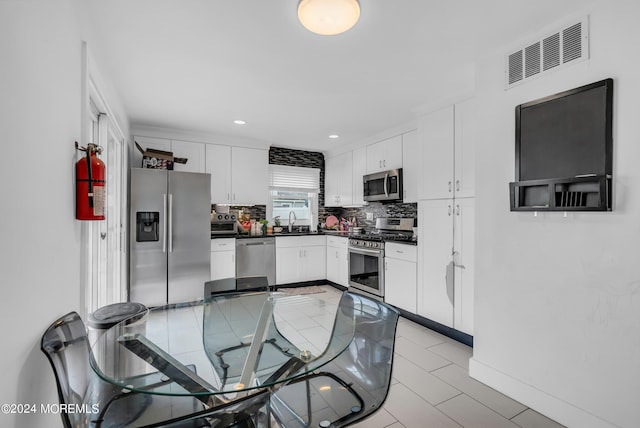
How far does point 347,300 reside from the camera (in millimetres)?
2164

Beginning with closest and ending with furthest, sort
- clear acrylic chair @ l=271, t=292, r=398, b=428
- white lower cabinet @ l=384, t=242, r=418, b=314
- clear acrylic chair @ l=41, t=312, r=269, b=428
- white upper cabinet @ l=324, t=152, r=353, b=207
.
→ clear acrylic chair @ l=41, t=312, r=269, b=428, clear acrylic chair @ l=271, t=292, r=398, b=428, white lower cabinet @ l=384, t=242, r=418, b=314, white upper cabinet @ l=324, t=152, r=353, b=207

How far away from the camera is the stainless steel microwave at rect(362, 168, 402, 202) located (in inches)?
161

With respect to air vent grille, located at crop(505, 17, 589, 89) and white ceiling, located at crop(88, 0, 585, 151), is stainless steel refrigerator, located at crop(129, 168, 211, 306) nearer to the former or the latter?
white ceiling, located at crop(88, 0, 585, 151)

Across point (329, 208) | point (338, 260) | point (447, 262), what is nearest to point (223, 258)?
point (338, 260)

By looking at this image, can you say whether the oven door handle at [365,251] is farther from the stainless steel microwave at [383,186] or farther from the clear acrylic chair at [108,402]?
the clear acrylic chair at [108,402]

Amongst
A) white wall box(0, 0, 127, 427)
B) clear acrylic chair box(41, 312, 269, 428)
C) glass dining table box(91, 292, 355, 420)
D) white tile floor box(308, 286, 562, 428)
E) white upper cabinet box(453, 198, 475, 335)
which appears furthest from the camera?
white upper cabinet box(453, 198, 475, 335)

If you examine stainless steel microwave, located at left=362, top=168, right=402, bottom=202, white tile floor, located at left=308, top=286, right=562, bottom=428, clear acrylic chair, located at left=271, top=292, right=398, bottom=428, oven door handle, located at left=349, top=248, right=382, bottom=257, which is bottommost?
white tile floor, located at left=308, top=286, right=562, bottom=428

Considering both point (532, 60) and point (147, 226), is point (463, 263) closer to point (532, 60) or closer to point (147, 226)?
point (532, 60)

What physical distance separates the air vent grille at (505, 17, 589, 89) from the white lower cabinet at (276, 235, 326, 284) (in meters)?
3.68

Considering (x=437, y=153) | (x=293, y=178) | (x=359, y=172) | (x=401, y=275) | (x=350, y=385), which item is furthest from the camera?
(x=293, y=178)

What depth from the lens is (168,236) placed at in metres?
3.86

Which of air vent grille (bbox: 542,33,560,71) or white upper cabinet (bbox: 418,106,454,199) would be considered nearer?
air vent grille (bbox: 542,33,560,71)

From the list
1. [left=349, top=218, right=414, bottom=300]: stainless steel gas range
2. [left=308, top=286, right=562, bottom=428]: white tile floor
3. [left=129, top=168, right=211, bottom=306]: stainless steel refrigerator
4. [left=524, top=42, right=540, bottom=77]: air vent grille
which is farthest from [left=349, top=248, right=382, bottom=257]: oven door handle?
[left=524, top=42, right=540, bottom=77]: air vent grille

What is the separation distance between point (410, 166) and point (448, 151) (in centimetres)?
75
